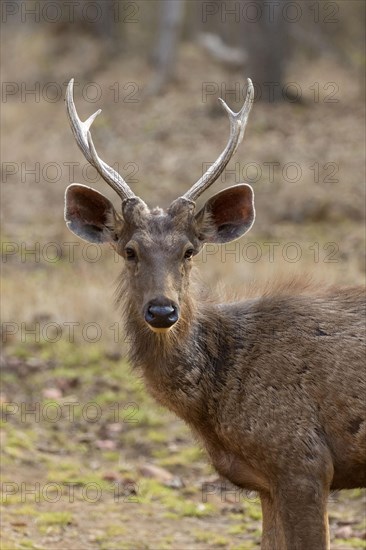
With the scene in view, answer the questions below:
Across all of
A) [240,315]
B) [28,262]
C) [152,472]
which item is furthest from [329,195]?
[240,315]

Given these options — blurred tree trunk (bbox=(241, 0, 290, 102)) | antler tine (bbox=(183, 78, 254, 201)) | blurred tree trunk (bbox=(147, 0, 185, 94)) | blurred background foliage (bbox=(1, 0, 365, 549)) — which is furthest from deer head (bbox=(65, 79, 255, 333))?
blurred tree trunk (bbox=(147, 0, 185, 94))

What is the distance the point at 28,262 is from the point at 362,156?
25.7ft

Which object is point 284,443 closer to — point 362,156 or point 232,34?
point 362,156

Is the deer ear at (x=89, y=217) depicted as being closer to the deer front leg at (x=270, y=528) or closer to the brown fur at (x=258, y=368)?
the brown fur at (x=258, y=368)

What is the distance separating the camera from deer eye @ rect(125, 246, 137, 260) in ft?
23.6

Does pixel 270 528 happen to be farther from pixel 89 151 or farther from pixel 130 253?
A: pixel 89 151

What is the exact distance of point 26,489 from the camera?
951 centimetres

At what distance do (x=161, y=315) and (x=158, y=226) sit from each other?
816 millimetres

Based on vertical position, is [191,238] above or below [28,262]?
above

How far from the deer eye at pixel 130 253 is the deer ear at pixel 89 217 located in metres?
0.35

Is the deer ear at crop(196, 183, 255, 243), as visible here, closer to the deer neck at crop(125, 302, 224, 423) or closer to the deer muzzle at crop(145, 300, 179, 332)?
the deer neck at crop(125, 302, 224, 423)

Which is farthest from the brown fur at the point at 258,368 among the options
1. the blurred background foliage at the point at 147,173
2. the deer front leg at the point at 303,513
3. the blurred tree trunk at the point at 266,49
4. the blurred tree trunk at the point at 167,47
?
the blurred tree trunk at the point at 167,47

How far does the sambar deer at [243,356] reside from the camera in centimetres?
672

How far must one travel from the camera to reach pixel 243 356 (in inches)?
287
